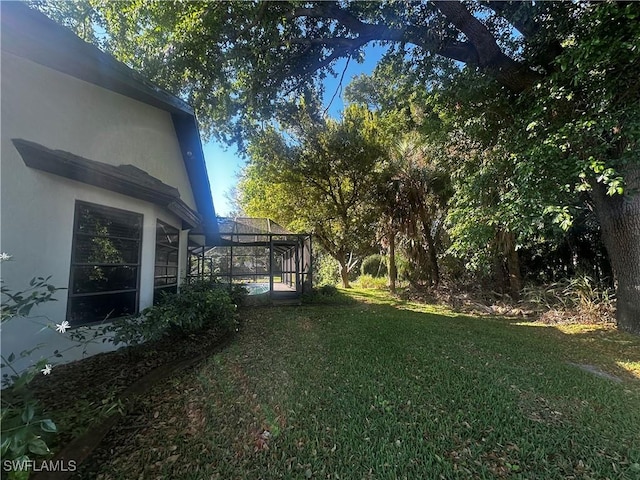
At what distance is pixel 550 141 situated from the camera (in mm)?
4957

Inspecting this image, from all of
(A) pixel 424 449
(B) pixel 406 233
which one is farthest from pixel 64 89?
(B) pixel 406 233

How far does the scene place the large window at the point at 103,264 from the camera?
451 cm

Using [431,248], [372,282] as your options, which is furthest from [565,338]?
[372,282]

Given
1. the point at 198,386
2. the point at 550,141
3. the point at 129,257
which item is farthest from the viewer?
the point at 129,257

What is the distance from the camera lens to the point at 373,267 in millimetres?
19875

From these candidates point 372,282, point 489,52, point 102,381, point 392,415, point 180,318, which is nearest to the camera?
point 392,415

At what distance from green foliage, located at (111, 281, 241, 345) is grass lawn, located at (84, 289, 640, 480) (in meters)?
0.72

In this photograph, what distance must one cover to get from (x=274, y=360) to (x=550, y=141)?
5.90 meters

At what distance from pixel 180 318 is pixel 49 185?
2606 mm

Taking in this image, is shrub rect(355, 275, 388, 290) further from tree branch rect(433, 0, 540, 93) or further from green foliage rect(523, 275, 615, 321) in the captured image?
tree branch rect(433, 0, 540, 93)

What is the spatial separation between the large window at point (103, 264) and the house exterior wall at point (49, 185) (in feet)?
0.43

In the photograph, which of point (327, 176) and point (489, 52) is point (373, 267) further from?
point (489, 52)

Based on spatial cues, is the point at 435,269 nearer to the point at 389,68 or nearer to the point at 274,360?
the point at 389,68

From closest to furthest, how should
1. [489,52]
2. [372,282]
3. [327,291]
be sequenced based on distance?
1. [489,52]
2. [327,291]
3. [372,282]
